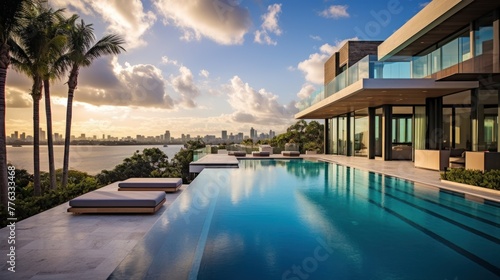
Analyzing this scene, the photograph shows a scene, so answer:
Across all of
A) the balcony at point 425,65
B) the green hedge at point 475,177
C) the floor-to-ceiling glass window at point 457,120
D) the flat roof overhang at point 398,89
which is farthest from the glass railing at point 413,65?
the green hedge at point 475,177

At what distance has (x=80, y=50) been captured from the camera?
15.2 metres

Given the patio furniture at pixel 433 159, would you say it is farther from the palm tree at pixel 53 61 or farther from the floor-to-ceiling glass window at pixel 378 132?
the palm tree at pixel 53 61

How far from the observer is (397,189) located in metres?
9.65

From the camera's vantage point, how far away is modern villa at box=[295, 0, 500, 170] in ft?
39.7

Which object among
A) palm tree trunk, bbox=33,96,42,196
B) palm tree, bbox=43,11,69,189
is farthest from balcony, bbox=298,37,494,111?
palm tree trunk, bbox=33,96,42,196

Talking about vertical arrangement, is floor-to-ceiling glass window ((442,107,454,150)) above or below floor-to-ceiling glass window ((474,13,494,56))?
below

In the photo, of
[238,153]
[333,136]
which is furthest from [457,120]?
[238,153]

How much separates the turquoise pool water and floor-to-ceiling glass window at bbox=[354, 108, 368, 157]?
43.7ft

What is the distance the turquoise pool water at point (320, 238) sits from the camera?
3869 millimetres

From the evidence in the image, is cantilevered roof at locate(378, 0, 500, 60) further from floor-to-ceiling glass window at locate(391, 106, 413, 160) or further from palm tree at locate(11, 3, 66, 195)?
palm tree at locate(11, 3, 66, 195)

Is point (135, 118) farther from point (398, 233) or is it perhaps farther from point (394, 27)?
point (398, 233)

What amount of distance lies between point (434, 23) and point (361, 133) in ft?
31.9

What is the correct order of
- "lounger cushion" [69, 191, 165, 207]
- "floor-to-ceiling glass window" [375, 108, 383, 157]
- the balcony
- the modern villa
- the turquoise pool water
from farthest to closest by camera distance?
1. "floor-to-ceiling glass window" [375, 108, 383, 157]
2. the balcony
3. the modern villa
4. "lounger cushion" [69, 191, 165, 207]
5. the turquoise pool water

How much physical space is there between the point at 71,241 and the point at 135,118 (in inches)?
1032
